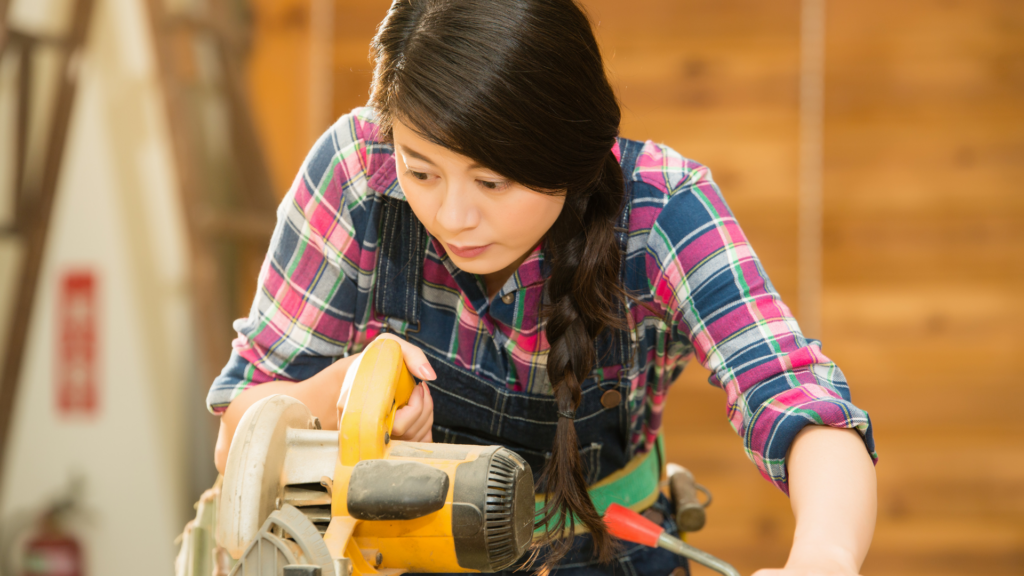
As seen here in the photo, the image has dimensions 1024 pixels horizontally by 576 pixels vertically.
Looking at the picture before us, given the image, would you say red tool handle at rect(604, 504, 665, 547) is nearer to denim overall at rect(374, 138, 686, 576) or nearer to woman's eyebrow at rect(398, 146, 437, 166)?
denim overall at rect(374, 138, 686, 576)

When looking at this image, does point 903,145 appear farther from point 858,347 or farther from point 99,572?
point 99,572

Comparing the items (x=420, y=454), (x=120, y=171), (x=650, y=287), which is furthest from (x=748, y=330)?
(x=120, y=171)

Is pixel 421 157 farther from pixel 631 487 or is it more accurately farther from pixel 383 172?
pixel 631 487


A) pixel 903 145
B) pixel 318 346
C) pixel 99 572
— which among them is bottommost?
pixel 99 572

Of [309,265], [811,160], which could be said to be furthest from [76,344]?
[811,160]

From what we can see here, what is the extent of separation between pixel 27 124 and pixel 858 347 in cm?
246

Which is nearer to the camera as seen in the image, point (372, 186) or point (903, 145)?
point (372, 186)

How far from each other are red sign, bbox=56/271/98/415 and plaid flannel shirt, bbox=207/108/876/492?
1.56 metres

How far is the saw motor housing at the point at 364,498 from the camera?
61 cm

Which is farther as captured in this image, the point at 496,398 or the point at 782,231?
the point at 782,231

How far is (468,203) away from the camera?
76 centimetres

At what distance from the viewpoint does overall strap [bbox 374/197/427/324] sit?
0.96 meters

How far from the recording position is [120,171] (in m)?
2.32

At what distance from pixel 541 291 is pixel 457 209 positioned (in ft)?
0.68
